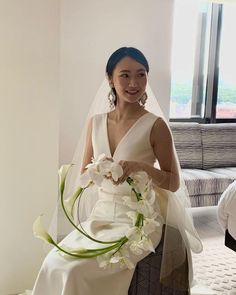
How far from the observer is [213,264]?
105 inches

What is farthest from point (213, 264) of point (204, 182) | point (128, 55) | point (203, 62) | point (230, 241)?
point (203, 62)

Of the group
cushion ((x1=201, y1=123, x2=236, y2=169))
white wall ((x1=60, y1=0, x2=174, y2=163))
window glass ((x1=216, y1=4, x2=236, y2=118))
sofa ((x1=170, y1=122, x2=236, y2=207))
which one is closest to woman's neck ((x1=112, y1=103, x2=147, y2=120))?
white wall ((x1=60, y1=0, x2=174, y2=163))

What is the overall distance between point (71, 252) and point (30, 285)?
0.86 m

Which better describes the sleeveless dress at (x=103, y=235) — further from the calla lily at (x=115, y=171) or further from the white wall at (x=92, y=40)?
the white wall at (x=92, y=40)

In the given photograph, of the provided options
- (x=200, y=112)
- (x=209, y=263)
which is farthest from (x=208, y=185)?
(x=200, y=112)

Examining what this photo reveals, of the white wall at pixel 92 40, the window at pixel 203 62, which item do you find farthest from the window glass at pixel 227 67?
the white wall at pixel 92 40

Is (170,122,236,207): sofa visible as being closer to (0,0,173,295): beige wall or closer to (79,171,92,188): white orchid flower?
(0,0,173,295): beige wall

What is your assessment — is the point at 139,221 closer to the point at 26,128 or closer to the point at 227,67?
the point at 26,128

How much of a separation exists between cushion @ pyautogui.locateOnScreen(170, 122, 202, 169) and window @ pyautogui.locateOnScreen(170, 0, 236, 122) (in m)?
0.33

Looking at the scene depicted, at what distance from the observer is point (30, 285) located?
2053 millimetres

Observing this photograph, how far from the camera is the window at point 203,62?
13.4 feet

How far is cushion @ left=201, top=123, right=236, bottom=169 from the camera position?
3934 millimetres

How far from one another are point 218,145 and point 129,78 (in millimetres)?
2746

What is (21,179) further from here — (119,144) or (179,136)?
(179,136)
